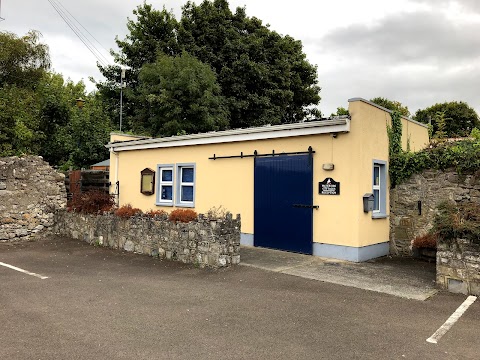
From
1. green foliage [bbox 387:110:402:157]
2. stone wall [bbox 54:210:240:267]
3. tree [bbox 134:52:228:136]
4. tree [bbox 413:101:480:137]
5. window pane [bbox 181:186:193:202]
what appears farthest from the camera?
tree [bbox 413:101:480:137]

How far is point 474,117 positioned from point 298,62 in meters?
18.6

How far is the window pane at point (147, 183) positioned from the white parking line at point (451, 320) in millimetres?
10087

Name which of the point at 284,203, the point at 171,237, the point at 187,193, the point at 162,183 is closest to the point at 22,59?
the point at 162,183

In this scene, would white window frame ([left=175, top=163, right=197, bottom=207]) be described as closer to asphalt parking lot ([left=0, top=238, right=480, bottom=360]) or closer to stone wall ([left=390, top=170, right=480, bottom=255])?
asphalt parking lot ([left=0, top=238, right=480, bottom=360])

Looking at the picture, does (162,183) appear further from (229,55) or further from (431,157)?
(229,55)

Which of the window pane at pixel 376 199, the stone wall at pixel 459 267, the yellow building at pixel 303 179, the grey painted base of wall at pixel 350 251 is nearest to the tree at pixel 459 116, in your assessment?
the yellow building at pixel 303 179

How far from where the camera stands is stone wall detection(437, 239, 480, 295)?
6285mm

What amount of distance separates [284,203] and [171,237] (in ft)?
10.3

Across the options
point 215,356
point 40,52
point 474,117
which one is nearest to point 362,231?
point 215,356

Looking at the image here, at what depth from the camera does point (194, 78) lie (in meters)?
21.7

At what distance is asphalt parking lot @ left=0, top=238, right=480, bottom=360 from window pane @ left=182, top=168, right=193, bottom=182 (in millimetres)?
5077

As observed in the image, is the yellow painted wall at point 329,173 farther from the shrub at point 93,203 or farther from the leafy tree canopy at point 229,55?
the leafy tree canopy at point 229,55

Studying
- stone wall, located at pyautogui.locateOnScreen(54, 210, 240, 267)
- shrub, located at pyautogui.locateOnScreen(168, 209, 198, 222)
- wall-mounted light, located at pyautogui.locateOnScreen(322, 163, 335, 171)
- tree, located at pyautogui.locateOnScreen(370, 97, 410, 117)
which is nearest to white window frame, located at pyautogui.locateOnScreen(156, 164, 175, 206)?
stone wall, located at pyautogui.locateOnScreen(54, 210, 240, 267)

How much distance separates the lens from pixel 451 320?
5.18 meters
